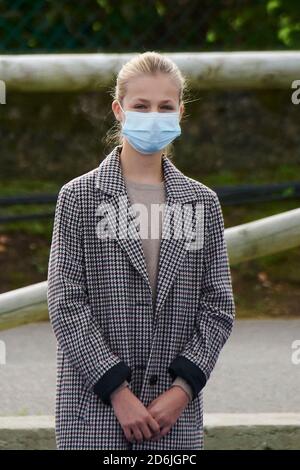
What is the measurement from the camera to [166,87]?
3.71 m

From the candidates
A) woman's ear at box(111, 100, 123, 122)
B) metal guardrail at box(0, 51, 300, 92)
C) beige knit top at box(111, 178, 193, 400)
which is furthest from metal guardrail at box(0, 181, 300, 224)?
beige knit top at box(111, 178, 193, 400)

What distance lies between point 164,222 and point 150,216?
0.04m

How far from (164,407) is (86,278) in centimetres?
37

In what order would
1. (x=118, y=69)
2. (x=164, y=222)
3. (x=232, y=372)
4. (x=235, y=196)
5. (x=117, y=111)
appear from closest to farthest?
1. (x=164, y=222)
2. (x=117, y=111)
3. (x=118, y=69)
4. (x=232, y=372)
5. (x=235, y=196)

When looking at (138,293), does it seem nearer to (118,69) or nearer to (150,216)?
(150,216)

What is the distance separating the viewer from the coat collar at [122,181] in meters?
3.71

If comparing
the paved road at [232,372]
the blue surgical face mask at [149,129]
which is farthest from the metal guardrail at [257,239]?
the paved road at [232,372]

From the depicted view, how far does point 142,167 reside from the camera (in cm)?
375

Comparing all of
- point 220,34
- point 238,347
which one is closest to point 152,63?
point 238,347

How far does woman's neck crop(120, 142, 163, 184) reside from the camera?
12.3ft

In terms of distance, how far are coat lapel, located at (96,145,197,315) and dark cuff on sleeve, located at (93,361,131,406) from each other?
17 centimetres

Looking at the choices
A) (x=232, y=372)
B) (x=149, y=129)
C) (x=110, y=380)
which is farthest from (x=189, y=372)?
(x=232, y=372)

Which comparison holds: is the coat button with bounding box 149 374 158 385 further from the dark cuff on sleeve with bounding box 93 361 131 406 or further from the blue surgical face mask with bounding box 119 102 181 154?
the blue surgical face mask with bounding box 119 102 181 154
